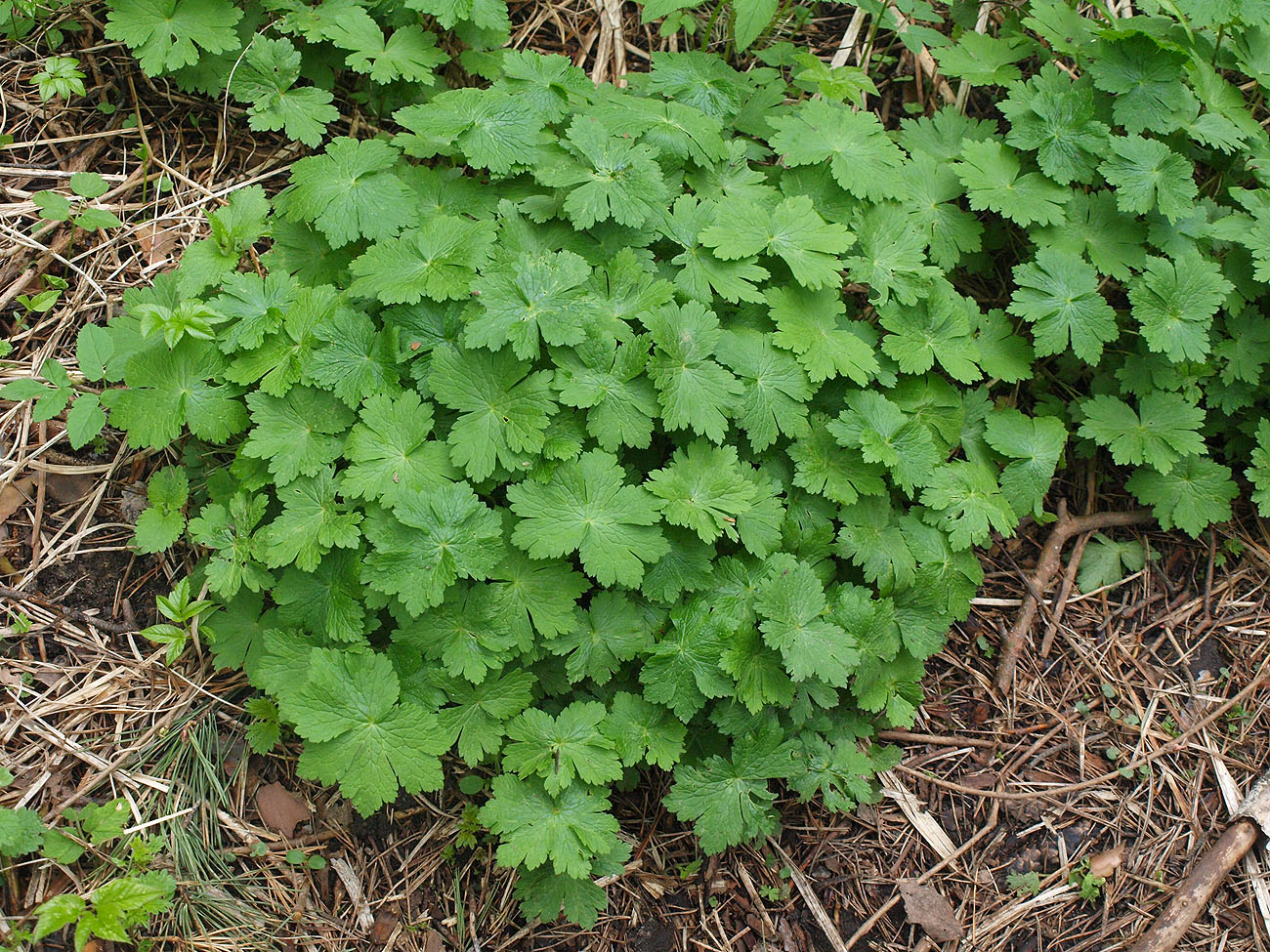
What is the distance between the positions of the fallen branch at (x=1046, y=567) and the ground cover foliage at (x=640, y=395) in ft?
0.64

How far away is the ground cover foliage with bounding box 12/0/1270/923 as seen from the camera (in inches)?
105

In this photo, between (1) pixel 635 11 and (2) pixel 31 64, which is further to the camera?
(1) pixel 635 11

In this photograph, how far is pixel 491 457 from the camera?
2637 millimetres

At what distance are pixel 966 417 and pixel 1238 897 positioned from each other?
183 centimetres

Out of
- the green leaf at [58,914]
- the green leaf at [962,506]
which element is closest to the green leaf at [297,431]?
the green leaf at [58,914]

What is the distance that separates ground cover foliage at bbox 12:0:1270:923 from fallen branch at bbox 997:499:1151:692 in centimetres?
19

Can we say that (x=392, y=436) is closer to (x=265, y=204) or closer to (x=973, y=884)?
(x=265, y=204)

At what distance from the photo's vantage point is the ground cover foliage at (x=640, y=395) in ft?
8.72

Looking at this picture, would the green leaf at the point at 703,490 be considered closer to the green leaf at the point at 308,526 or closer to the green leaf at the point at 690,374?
the green leaf at the point at 690,374

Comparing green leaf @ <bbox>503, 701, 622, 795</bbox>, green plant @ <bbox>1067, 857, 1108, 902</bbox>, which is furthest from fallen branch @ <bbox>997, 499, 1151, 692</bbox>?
green leaf @ <bbox>503, 701, 622, 795</bbox>

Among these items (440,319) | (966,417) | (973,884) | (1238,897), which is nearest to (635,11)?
(440,319)

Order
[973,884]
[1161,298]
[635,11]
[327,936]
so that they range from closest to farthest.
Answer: [327,936], [973,884], [1161,298], [635,11]

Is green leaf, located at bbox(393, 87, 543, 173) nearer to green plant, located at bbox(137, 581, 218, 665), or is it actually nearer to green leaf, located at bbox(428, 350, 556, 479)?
green leaf, located at bbox(428, 350, 556, 479)

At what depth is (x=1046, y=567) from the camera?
3.53m
